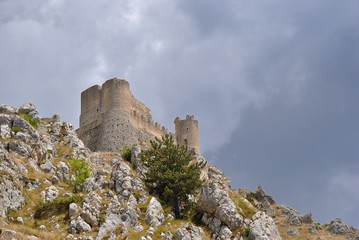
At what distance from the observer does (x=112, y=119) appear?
6066 centimetres

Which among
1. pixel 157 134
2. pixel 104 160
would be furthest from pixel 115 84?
pixel 104 160

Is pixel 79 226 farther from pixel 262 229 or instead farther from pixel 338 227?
pixel 338 227

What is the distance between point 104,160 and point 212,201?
17.7 metres

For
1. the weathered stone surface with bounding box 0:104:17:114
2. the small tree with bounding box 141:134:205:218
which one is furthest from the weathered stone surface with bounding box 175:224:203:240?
the weathered stone surface with bounding box 0:104:17:114

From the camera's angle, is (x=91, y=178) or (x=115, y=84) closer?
(x=91, y=178)

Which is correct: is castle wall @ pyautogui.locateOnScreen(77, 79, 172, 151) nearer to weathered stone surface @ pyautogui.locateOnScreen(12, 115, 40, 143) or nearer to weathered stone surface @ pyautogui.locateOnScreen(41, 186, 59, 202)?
weathered stone surface @ pyautogui.locateOnScreen(12, 115, 40, 143)

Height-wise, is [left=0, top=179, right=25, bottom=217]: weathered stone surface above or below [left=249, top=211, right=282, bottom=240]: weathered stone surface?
above

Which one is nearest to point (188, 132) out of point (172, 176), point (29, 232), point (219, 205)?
point (172, 176)

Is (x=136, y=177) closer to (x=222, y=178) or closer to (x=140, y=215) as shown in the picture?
(x=140, y=215)

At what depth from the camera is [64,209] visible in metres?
32.8

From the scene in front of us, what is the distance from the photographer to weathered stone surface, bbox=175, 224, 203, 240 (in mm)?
31062

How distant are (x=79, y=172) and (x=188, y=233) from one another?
44.2 ft

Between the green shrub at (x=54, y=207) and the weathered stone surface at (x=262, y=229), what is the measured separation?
1073 cm

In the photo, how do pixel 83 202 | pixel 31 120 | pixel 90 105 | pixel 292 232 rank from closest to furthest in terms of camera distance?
pixel 83 202 → pixel 31 120 → pixel 292 232 → pixel 90 105
